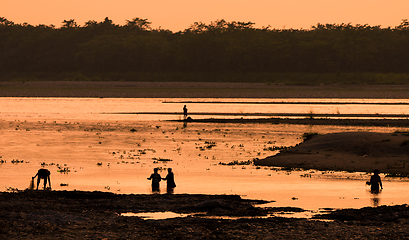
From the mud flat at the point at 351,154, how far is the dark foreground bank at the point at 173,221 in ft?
37.4

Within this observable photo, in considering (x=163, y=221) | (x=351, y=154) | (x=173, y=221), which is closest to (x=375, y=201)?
(x=173, y=221)

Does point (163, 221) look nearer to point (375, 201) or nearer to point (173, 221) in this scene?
point (173, 221)

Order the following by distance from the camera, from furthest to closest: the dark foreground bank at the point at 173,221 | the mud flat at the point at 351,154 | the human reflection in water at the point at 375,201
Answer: the mud flat at the point at 351,154
the human reflection in water at the point at 375,201
the dark foreground bank at the point at 173,221

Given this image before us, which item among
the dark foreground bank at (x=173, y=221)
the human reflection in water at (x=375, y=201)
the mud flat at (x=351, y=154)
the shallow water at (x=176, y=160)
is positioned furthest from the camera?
the mud flat at (x=351, y=154)

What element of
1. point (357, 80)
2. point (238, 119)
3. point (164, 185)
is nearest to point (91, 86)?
point (357, 80)

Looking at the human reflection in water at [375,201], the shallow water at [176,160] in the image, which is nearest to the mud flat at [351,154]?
the shallow water at [176,160]

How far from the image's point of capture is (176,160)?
111 feet

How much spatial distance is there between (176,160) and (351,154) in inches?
390

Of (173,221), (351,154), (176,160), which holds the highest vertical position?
(351,154)

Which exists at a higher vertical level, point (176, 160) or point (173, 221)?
point (176, 160)

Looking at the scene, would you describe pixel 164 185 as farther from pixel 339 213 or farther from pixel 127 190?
pixel 339 213

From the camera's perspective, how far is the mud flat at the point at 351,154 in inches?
1249

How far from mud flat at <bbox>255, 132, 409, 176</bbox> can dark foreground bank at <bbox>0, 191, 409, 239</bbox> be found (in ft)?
37.4

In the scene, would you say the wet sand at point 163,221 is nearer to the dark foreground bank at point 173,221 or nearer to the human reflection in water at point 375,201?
the dark foreground bank at point 173,221
